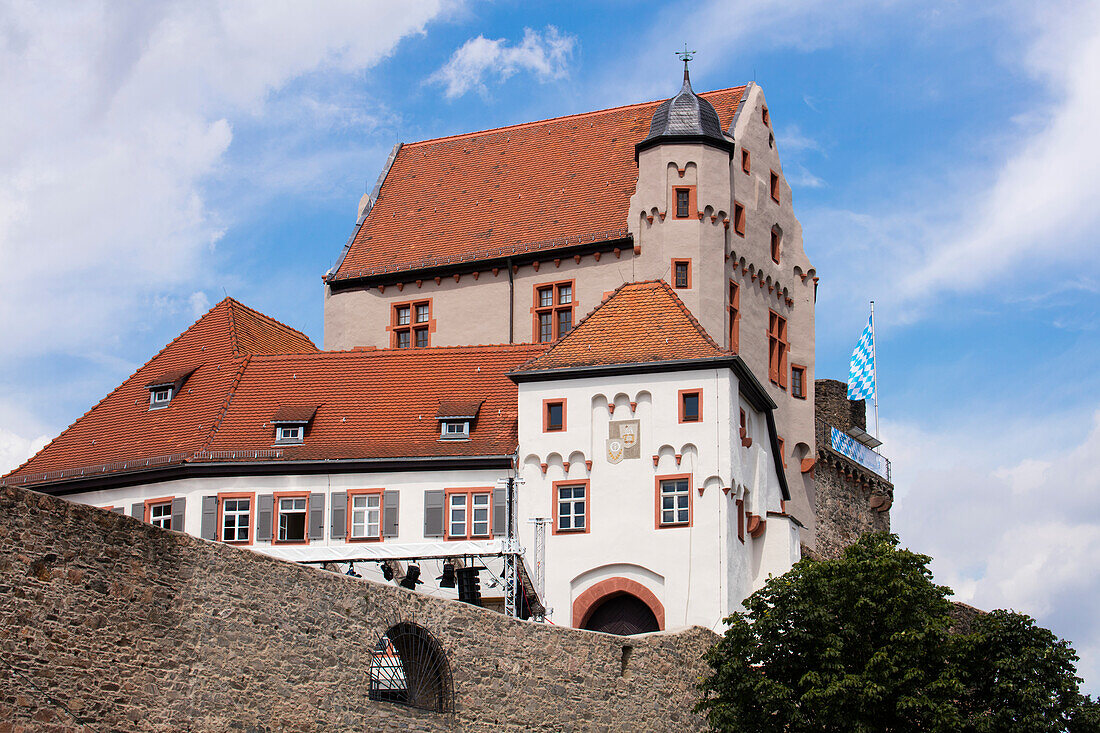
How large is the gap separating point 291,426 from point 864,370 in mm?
28215

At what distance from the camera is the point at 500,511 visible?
43938 mm

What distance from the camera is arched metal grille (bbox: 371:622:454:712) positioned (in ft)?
98.9

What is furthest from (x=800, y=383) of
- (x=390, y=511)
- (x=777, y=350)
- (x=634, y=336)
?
(x=390, y=511)

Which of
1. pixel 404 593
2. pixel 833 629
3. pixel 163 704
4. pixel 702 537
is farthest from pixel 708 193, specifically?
pixel 163 704

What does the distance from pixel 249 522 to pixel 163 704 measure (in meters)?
18.2

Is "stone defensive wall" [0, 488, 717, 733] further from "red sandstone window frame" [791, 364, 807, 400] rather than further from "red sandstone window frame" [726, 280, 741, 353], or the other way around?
"red sandstone window frame" [791, 364, 807, 400]

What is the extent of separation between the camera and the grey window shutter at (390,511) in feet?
145

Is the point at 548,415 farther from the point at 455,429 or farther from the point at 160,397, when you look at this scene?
the point at 160,397

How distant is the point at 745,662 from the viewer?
114 ft

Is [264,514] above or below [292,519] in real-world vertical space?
above

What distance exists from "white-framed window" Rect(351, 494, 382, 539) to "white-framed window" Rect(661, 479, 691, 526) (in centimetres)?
736

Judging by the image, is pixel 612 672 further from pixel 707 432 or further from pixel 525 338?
pixel 525 338

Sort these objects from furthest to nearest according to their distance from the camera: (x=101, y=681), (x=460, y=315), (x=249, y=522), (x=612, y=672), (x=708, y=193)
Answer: (x=460, y=315) < (x=708, y=193) < (x=249, y=522) < (x=612, y=672) < (x=101, y=681)

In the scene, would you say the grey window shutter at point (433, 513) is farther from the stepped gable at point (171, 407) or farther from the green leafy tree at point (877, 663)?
the green leafy tree at point (877, 663)
